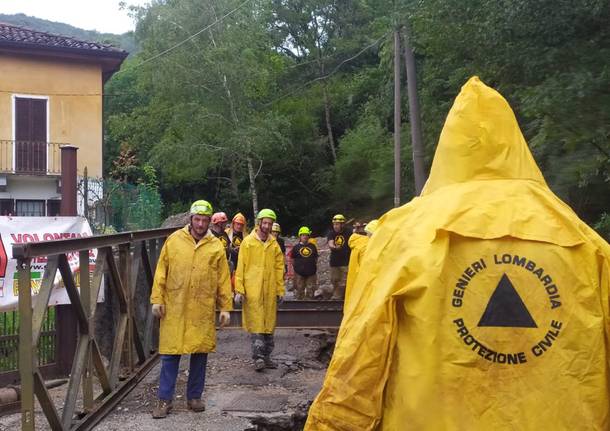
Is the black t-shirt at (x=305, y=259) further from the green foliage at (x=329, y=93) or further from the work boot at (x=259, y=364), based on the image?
the work boot at (x=259, y=364)

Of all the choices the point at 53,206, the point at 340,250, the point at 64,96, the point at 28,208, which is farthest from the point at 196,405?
the point at 64,96

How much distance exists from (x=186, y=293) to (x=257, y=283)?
6.93 ft

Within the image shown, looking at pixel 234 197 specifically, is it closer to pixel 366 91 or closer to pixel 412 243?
pixel 366 91

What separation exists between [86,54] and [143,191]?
720cm

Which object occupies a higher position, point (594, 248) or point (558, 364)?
point (594, 248)

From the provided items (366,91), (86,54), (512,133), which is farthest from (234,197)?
(512,133)

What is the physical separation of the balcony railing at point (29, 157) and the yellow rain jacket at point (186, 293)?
1728 centimetres

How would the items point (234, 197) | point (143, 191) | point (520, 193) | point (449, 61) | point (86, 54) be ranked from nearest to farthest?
point (520, 193)
point (449, 61)
point (143, 191)
point (86, 54)
point (234, 197)

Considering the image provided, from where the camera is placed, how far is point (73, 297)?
16.6 ft

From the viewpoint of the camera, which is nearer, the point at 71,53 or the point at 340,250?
the point at 340,250

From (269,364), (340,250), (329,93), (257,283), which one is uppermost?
(329,93)

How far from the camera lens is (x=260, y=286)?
8.09 metres

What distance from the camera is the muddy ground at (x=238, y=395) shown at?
19.2 feet

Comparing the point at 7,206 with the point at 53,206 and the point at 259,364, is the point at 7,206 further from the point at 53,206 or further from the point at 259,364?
the point at 259,364
